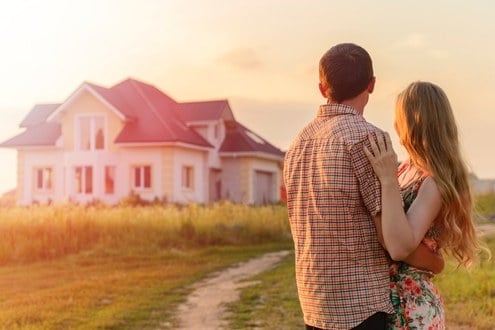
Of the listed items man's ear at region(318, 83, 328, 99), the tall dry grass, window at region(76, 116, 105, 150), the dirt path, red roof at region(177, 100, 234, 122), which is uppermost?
red roof at region(177, 100, 234, 122)

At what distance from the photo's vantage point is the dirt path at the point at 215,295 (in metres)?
8.39

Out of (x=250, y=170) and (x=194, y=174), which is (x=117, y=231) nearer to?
(x=194, y=174)

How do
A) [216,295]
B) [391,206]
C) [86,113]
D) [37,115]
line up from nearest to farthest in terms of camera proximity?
[391,206], [216,295], [86,113], [37,115]

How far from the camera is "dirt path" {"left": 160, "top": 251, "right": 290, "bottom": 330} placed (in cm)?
839

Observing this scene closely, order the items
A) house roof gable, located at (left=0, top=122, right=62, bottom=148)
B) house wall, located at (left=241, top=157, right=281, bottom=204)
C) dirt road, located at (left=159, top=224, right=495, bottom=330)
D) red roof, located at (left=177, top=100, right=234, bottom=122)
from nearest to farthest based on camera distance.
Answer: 1. dirt road, located at (left=159, top=224, right=495, bottom=330)
2. house roof gable, located at (left=0, top=122, right=62, bottom=148)
3. red roof, located at (left=177, top=100, right=234, bottom=122)
4. house wall, located at (left=241, top=157, right=281, bottom=204)

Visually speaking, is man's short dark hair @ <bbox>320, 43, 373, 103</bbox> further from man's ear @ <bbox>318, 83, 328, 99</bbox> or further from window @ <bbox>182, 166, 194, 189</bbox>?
window @ <bbox>182, 166, 194, 189</bbox>

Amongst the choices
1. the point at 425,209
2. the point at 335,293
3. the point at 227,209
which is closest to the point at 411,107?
the point at 425,209

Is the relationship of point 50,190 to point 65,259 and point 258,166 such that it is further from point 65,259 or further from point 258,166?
point 65,259

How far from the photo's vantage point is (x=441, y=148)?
2.93 m

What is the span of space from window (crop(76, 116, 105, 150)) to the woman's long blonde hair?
29.5 metres

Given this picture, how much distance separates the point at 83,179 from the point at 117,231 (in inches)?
623

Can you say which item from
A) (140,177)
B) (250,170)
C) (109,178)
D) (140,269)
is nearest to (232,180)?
(250,170)

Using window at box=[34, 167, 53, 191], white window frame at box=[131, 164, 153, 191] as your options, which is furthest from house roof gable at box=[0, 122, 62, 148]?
white window frame at box=[131, 164, 153, 191]

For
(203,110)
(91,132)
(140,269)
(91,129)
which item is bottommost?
(140,269)
